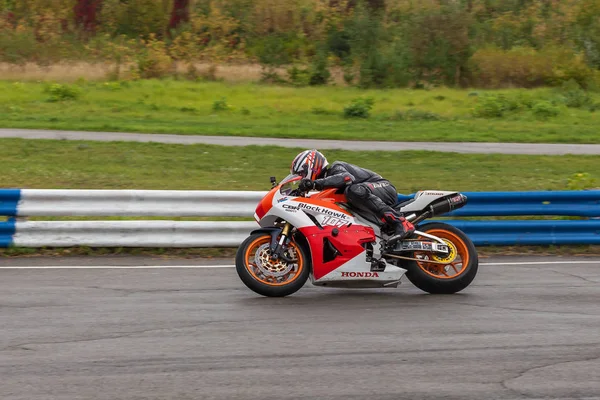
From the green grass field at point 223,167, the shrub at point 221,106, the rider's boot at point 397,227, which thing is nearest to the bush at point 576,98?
the green grass field at point 223,167

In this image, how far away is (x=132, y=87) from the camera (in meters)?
29.7

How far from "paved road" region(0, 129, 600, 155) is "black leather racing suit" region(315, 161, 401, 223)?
36.2ft

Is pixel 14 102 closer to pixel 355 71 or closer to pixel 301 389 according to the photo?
pixel 355 71

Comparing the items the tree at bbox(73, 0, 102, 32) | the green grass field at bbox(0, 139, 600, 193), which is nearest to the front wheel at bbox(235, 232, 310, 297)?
the green grass field at bbox(0, 139, 600, 193)

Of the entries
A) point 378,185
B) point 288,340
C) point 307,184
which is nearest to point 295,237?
point 307,184

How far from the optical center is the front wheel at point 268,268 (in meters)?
8.70

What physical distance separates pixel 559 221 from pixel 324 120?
48.3 feet

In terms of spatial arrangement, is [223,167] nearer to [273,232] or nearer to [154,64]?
[273,232]

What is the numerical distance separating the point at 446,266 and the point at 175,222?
147 inches

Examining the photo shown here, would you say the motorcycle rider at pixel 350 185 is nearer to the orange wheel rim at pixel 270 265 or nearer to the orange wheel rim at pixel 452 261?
the orange wheel rim at pixel 452 261

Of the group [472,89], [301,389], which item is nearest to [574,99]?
[472,89]

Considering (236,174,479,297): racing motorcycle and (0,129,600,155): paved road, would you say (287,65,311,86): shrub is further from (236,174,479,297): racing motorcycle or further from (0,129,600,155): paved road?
(236,174,479,297): racing motorcycle

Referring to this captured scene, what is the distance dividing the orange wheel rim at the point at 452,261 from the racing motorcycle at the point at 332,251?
1 cm

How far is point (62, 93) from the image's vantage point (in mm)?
27453
